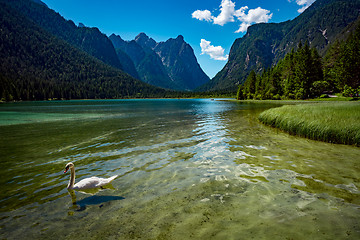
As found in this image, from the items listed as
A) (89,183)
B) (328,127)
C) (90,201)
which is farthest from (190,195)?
(328,127)

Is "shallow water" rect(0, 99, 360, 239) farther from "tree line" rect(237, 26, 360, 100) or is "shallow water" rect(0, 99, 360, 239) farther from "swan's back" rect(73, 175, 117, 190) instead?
"tree line" rect(237, 26, 360, 100)

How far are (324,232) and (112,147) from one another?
1386 centimetres

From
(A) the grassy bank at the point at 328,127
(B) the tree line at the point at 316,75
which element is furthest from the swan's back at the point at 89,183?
(B) the tree line at the point at 316,75

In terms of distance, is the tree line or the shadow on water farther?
the tree line

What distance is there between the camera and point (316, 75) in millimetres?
83688

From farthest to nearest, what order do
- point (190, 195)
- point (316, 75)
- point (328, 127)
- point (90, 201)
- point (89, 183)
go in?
point (316, 75)
point (328, 127)
point (89, 183)
point (190, 195)
point (90, 201)

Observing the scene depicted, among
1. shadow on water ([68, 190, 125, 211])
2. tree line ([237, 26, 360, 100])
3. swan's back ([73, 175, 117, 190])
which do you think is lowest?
shadow on water ([68, 190, 125, 211])

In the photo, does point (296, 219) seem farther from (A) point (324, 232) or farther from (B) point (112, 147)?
(B) point (112, 147)

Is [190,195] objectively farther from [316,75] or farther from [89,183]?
[316,75]

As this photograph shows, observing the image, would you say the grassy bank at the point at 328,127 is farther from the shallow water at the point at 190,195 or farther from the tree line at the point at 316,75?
the tree line at the point at 316,75

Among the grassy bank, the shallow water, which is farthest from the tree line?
the shallow water

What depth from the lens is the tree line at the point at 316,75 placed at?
69.0 meters

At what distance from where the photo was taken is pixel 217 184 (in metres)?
7.91

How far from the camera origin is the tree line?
69.0 m
